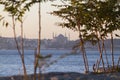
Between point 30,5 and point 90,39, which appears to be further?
point 90,39

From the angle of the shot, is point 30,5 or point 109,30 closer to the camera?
point 30,5

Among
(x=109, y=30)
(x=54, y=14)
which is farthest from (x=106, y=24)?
(x=54, y=14)

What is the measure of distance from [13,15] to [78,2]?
529cm

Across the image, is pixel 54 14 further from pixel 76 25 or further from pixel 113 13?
pixel 113 13

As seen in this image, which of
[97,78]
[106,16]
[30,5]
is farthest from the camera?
[106,16]

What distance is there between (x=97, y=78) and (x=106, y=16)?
17.3 feet

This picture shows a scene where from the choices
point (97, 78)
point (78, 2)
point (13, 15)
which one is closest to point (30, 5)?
point (13, 15)

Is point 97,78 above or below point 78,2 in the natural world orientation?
below

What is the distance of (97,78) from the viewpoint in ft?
46.8

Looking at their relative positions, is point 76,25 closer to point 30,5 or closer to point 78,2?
point 78,2

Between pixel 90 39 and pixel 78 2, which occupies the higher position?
pixel 78 2

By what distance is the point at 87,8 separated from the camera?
765 inches

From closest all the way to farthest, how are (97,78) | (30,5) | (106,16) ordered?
(30,5)
(97,78)
(106,16)

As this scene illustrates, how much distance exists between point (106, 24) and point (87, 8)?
3.33ft
